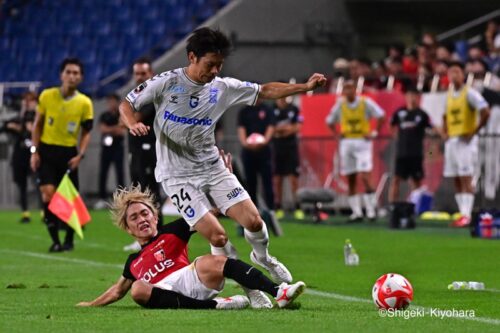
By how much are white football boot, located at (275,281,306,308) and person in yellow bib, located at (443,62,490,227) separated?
12553 mm

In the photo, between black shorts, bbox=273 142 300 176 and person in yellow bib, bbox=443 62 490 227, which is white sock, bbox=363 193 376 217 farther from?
black shorts, bbox=273 142 300 176

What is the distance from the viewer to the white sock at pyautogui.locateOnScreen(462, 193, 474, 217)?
21703 mm

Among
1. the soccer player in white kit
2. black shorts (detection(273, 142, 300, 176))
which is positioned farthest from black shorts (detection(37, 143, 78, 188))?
black shorts (detection(273, 142, 300, 176))

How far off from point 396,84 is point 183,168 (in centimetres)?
1691

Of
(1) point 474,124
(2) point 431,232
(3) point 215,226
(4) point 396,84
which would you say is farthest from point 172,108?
(4) point 396,84

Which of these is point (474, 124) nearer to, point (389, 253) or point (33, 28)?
point (389, 253)

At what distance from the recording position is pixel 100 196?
29594 millimetres

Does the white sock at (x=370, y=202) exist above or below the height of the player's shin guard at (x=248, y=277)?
below

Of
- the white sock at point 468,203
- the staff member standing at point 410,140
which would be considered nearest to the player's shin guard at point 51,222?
the white sock at point 468,203

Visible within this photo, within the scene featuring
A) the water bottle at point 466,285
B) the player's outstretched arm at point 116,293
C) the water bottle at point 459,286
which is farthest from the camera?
the water bottle at point 459,286

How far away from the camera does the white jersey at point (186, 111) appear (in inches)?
407

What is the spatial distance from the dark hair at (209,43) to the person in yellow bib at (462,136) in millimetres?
11820

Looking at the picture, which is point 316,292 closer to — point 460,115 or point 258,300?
point 258,300

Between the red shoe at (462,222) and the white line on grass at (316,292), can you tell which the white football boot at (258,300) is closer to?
the white line on grass at (316,292)
